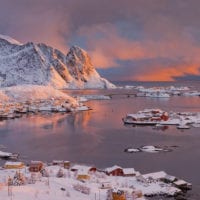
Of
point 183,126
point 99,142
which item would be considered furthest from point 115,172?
point 183,126

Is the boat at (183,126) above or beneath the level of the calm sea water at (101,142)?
above

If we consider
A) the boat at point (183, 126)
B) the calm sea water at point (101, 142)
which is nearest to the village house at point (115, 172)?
the calm sea water at point (101, 142)

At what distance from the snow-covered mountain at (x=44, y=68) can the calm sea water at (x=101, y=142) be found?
101399mm

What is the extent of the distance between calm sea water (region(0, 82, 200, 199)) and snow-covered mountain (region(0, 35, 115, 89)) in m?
101

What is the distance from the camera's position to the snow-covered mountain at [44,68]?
151875mm

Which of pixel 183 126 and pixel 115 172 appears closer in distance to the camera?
pixel 115 172

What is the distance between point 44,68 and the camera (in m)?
161

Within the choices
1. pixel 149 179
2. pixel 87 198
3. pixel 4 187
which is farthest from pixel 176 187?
pixel 4 187

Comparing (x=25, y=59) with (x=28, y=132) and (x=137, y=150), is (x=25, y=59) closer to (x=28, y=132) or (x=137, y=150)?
(x=28, y=132)

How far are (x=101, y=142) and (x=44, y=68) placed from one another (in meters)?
132

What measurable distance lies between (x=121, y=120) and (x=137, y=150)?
63.0 ft

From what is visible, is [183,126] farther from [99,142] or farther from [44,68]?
[44,68]

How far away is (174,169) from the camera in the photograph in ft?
72.5

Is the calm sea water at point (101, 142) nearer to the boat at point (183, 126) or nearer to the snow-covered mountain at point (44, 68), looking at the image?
the boat at point (183, 126)
